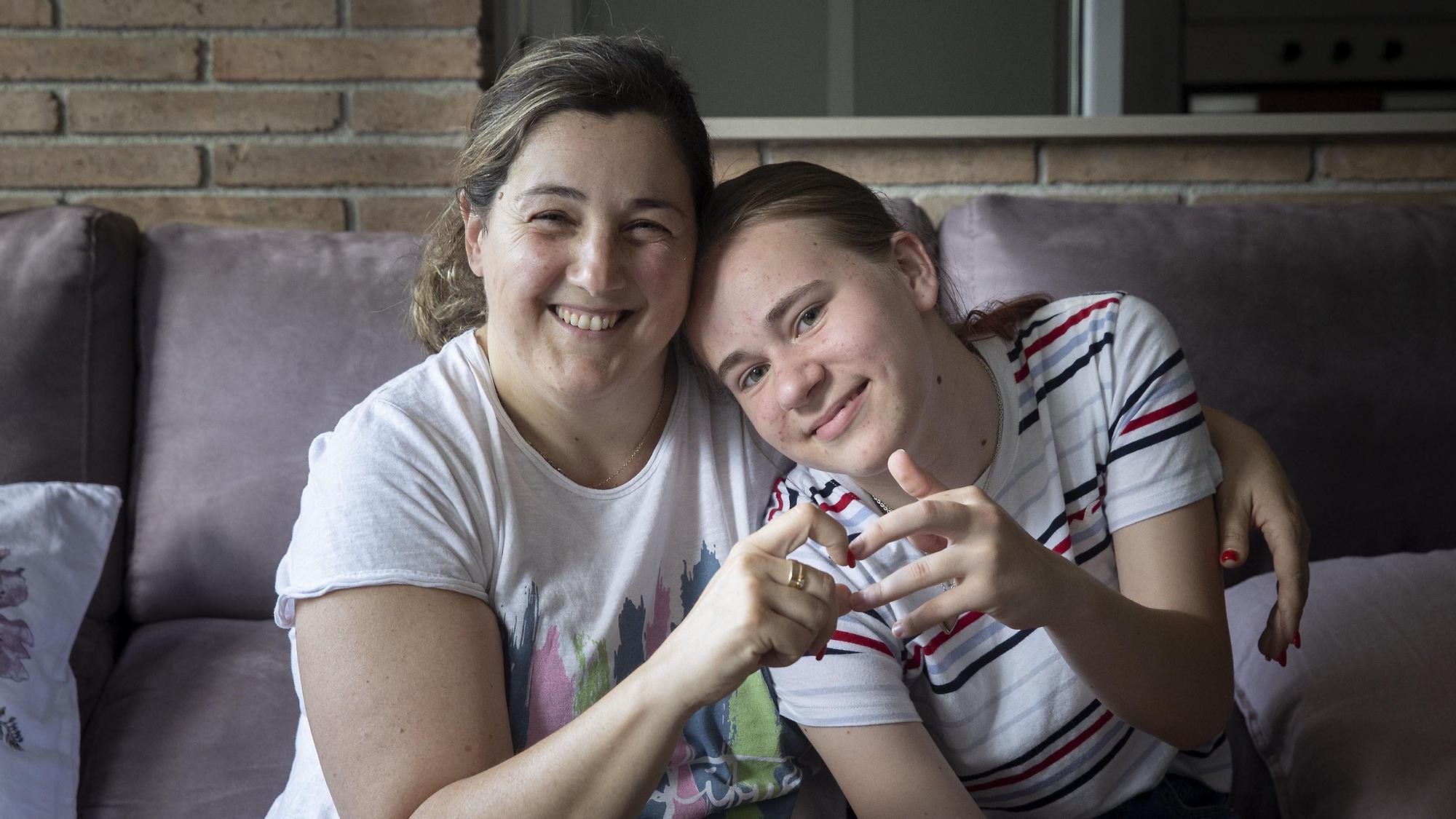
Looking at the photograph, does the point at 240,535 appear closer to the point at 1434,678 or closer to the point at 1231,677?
the point at 1231,677

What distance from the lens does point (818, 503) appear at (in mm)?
1117

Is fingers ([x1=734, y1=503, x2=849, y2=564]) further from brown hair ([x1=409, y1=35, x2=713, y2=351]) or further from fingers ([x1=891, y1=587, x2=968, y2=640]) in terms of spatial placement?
brown hair ([x1=409, y1=35, x2=713, y2=351])

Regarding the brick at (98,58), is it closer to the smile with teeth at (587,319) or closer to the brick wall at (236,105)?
the brick wall at (236,105)

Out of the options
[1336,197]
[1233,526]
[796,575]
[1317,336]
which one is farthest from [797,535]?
[1336,197]

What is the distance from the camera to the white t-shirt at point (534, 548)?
942mm

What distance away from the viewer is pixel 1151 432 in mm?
1085

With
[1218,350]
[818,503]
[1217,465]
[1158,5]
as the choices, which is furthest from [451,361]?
[1158,5]

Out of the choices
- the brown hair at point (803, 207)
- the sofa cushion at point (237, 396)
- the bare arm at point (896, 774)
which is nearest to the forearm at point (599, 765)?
the bare arm at point (896, 774)

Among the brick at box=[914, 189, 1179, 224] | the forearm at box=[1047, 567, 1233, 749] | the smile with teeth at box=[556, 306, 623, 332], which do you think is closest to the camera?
the forearm at box=[1047, 567, 1233, 749]

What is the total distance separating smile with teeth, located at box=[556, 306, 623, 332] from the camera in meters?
1.02

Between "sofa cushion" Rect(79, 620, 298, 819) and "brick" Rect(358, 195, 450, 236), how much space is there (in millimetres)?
804

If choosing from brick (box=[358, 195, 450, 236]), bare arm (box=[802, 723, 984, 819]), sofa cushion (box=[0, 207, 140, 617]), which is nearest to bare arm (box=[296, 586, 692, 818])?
bare arm (box=[802, 723, 984, 819])

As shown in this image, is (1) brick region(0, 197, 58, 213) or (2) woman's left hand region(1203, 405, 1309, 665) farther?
(1) brick region(0, 197, 58, 213)

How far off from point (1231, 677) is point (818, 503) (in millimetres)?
417
